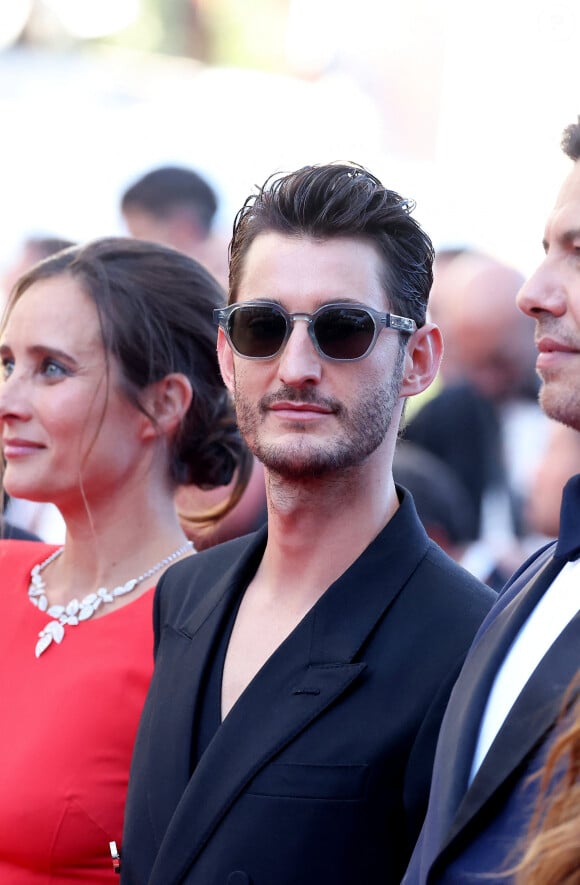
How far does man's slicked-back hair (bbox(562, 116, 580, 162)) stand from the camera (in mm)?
2045

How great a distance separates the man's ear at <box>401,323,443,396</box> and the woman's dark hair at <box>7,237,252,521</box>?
79 cm

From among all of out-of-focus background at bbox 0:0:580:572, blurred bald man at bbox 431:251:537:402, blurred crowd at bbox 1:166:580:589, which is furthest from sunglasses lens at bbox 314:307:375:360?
blurred bald man at bbox 431:251:537:402

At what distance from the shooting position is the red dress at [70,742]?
2.49m

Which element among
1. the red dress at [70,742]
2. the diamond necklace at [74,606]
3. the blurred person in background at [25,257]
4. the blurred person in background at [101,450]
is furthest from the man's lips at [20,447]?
the blurred person in background at [25,257]

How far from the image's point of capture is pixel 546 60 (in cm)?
768

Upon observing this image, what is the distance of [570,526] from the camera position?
189 centimetres

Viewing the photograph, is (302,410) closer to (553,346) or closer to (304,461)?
(304,461)

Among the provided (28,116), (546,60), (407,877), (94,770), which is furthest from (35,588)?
(546,60)

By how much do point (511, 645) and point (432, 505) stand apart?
98.6 inches

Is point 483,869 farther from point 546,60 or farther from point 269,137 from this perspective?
point 546,60

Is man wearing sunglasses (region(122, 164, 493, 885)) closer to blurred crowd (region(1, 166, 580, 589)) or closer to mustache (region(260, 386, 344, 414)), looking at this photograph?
mustache (region(260, 386, 344, 414))

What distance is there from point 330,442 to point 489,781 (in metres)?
0.80

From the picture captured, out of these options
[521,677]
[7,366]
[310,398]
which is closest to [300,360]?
[310,398]

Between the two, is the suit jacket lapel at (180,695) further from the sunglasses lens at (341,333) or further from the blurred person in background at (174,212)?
the blurred person in background at (174,212)
